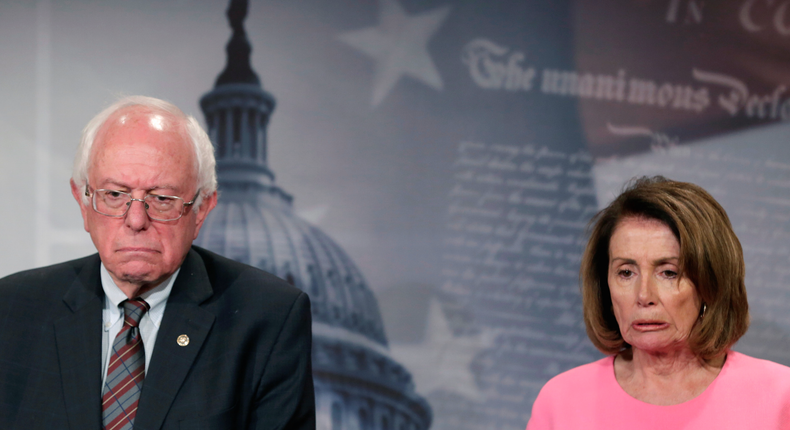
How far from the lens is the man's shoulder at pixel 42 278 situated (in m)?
1.59

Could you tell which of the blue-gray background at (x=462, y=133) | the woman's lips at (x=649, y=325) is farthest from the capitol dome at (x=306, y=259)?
the woman's lips at (x=649, y=325)

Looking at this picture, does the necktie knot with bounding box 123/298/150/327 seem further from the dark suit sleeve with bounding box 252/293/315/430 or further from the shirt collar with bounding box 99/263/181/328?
the dark suit sleeve with bounding box 252/293/315/430

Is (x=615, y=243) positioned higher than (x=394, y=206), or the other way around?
(x=394, y=206)

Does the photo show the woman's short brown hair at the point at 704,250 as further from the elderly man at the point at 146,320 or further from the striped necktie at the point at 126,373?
the striped necktie at the point at 126,373

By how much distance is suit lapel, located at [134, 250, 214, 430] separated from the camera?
1.43 metres

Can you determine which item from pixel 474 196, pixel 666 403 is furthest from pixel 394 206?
pixel 666 403

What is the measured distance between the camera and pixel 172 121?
1.53 meters

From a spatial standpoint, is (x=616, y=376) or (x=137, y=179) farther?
(x=616, y=376)

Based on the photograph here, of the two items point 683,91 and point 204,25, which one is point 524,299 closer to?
point 683,91

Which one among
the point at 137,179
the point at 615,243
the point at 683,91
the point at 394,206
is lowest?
the point at 615,243

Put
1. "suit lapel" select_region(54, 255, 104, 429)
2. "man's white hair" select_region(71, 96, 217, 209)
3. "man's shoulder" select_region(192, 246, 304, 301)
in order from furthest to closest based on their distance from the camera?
"man's shoulder" select_region(192, 246, 304, 301)
"man's white hair" select_region(71, 96, 217, 209)
"suit lapel" select_region(54, 255, 104, 429)

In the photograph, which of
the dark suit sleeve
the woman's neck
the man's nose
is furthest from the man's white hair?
the woman's neck

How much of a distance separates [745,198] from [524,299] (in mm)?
1190

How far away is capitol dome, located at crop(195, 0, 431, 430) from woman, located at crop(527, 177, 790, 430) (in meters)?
1.41
